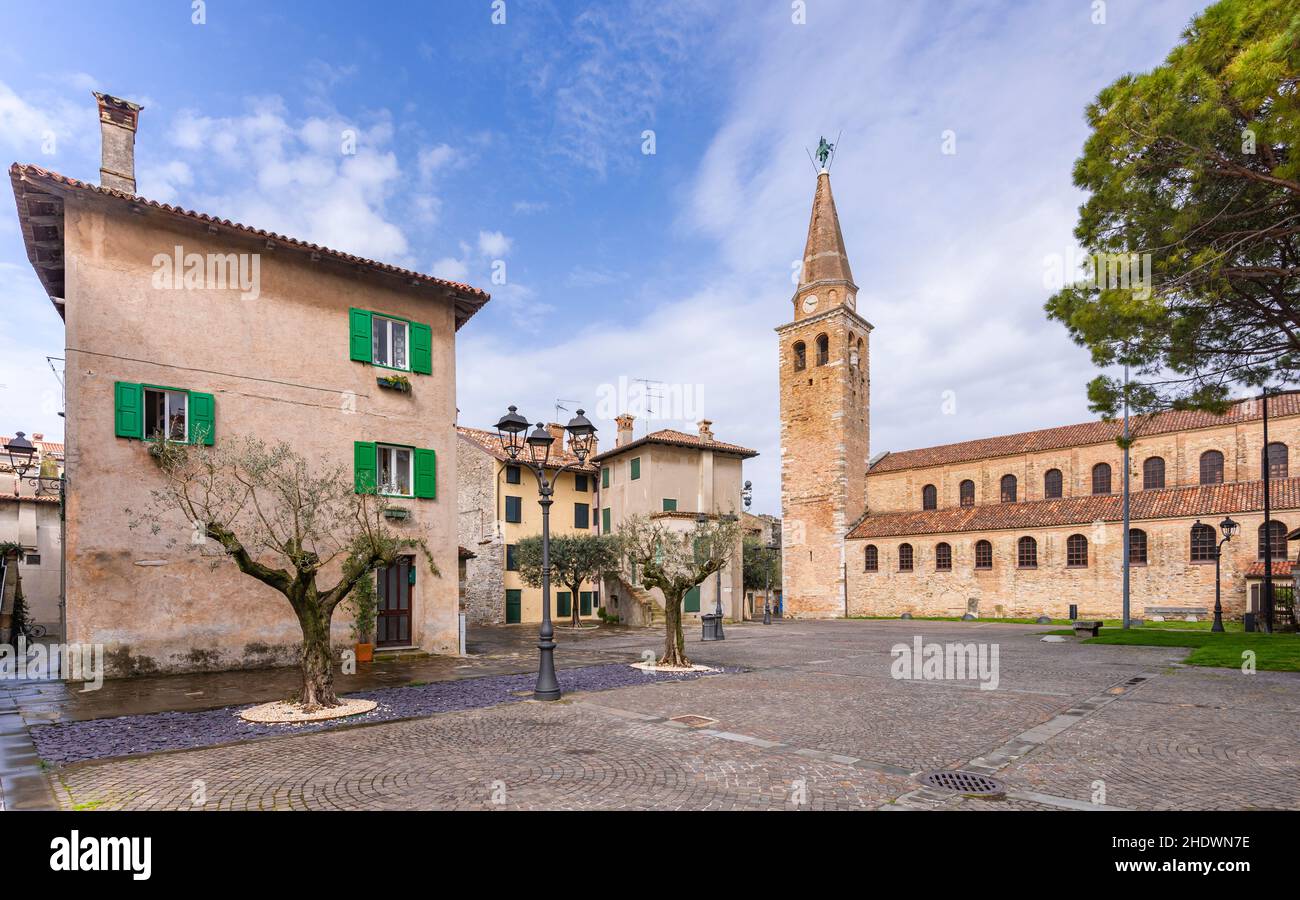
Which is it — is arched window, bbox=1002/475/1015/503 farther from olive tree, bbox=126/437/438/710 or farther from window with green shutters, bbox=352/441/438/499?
olive tree, bbox=126/437/438/710

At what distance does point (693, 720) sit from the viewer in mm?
9281

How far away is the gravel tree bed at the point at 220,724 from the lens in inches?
302

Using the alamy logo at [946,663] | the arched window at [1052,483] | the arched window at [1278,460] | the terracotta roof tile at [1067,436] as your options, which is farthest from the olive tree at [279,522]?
the arched window at [1278,460]

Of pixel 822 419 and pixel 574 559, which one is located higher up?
pixel 822 419

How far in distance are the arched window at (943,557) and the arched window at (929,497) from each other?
424cm

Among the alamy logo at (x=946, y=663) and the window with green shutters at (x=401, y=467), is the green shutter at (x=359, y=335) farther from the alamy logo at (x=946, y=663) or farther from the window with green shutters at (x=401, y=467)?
the alamy logo at (x=946, y=663)

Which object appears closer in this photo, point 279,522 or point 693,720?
point 693,720

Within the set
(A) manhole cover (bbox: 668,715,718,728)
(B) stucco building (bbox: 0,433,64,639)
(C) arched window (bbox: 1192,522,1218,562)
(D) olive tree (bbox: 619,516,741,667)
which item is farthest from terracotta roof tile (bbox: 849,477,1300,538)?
(B) stucco building (bbox: 0,433,64,639)

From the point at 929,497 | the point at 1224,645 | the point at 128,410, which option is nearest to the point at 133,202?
the point at 128,410

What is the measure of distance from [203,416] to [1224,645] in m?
26.9

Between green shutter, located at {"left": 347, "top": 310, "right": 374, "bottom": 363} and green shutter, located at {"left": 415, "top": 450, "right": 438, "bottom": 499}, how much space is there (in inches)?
109
